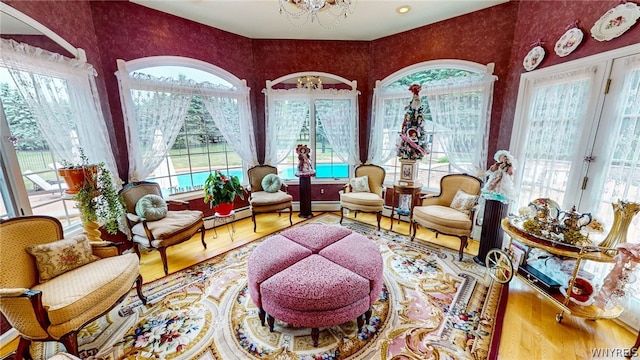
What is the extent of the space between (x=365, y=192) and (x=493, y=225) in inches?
73.4

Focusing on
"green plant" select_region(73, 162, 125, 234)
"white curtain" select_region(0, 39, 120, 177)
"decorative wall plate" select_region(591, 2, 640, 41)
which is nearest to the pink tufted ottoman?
"green plant" select_region(73, 162, 125, 234)

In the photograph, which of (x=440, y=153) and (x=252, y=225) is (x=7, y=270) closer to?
(x=252, y=225)

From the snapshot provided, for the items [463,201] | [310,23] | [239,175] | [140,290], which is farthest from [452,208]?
[140,290]

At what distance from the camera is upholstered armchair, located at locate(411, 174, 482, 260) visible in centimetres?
286

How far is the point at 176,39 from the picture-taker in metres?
3.30

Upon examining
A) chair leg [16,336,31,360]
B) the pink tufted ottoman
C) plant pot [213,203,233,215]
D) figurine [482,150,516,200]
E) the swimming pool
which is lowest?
chair leg [16,336,31,360]

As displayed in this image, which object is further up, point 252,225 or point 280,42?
point 280,42

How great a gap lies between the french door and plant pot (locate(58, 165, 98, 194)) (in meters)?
4.49

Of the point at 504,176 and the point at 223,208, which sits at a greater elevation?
the point at 504,176

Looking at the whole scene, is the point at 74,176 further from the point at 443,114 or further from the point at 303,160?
the point at 443,114

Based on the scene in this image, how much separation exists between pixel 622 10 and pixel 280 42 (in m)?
3.99

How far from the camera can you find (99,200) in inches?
94.4

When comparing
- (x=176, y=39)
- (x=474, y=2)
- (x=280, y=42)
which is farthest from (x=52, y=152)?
(x=474, y=2)

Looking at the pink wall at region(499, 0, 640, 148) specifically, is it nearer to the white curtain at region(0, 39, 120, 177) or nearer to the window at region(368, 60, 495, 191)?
the window at region(368, 60, 495, 191)
